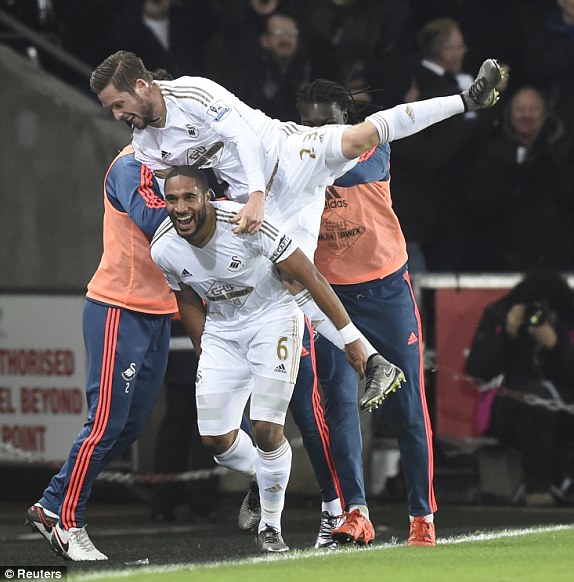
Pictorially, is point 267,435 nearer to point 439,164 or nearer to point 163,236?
point 163,236

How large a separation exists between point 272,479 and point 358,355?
0.77m

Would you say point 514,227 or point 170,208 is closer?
point 170,208

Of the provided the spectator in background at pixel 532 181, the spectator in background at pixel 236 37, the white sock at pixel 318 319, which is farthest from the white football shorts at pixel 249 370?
the spectator in background at pixel 236 37

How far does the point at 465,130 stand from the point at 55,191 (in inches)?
133

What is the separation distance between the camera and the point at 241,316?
766cm

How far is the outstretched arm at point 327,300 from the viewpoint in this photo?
737 cm

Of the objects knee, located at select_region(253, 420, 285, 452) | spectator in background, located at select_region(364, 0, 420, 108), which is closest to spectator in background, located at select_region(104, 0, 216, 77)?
spectator in background, located at select_region(364, 0, 420, 108)

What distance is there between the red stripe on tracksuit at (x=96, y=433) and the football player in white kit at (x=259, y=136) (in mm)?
943

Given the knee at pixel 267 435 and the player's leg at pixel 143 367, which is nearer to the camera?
the knee at pixel 267 435

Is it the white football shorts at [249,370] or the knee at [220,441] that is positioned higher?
the white football shorts at [249,370]

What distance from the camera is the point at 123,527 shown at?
1027 centimetres

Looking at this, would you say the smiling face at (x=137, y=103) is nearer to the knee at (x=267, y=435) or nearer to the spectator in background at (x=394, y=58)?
the knee at (x=267, y=435)

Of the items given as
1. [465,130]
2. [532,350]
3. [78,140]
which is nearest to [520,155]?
[465,130]

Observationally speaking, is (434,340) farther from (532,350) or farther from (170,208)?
(170,208)
